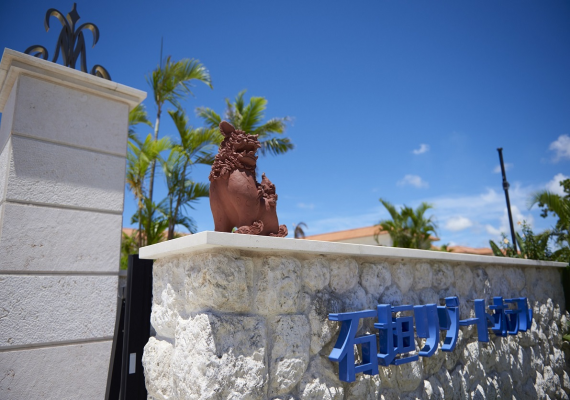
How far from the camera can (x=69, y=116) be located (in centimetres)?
357

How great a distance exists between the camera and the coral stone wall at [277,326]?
189 cm

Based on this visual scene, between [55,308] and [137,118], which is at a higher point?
[137,118]

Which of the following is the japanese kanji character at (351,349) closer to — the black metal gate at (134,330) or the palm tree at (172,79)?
the black metal gate at (134,330)

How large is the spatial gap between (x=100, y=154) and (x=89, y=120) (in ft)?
1.13

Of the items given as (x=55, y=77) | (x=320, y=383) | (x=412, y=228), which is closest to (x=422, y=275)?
(x=320, y=383)

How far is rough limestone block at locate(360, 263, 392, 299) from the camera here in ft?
8.80

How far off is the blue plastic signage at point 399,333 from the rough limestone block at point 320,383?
0.25 ft

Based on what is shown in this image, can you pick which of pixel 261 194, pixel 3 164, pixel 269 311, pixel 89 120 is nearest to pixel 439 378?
pixel 269 311

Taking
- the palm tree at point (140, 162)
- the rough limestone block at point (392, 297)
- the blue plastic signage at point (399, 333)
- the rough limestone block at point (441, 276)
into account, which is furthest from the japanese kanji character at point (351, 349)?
the palm tree at point (140, 162)

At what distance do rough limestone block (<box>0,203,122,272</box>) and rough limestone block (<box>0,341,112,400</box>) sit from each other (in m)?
0.69

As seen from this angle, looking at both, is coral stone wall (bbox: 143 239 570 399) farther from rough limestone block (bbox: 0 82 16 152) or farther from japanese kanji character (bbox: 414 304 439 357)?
rough limestone block (bbox: 0 82 16 152)

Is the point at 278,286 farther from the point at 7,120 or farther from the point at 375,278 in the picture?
the point at 7,120

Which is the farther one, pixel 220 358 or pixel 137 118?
pixel 137 118

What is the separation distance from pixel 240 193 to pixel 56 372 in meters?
2.34
